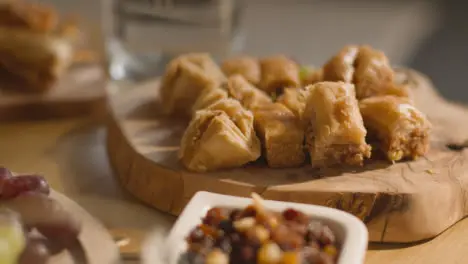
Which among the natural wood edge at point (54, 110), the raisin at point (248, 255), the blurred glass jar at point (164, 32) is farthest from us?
the blurred glass jar at point (164, 32)

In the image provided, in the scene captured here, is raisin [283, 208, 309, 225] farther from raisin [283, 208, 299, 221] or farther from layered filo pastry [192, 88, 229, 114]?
layered filo pastry [192, 88, 229, 114]

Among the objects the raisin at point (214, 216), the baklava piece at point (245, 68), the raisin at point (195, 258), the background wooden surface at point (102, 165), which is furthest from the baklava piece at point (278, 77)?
the raisin at point (195, 258)

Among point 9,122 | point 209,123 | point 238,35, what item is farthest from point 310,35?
point 209,123

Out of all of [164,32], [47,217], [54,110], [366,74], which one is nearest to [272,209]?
[47,217]

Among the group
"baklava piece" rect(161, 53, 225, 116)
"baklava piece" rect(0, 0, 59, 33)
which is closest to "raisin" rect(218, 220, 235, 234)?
"baklava piece" rect(161, 53, 225, 116)

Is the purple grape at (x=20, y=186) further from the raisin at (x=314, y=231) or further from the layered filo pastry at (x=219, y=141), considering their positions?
the raisin at (x=314, y=231)

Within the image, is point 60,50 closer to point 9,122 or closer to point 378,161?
point 9,122
